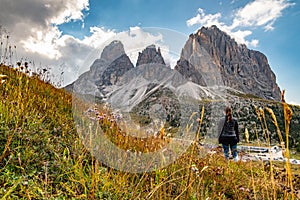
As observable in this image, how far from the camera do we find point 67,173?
288 cm

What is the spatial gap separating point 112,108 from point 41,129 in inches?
71.4

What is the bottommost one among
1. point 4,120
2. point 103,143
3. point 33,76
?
point 103,143

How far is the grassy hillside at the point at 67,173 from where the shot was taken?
2.44 meters

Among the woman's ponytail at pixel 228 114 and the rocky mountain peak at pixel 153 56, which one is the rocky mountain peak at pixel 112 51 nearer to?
the rocky mountain peak at pixel 153 56

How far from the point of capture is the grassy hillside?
2441mm

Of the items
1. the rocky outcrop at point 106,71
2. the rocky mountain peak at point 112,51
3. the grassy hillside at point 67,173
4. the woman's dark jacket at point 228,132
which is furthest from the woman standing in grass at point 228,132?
the rocky mountain peak at point 112,51

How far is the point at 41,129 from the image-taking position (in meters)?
3.64

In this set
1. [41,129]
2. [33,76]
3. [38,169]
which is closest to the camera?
[38,169]

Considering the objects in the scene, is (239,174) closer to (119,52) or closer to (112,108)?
(112,108)

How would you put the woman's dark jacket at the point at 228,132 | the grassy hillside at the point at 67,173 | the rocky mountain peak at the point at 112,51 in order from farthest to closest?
the woman's dark jacket at the point at 228,132 < the rocky mountain peak at the point at 112,51 < the grassy hillside at the point at 67,173

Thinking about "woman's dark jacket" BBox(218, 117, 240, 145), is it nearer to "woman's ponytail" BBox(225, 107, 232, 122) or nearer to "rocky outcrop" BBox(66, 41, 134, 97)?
"woman's ponytail" BBox(225, 107, 232, 122)

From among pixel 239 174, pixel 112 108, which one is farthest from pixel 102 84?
pixel 239 174

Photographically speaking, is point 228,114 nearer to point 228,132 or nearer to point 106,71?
point 228,132

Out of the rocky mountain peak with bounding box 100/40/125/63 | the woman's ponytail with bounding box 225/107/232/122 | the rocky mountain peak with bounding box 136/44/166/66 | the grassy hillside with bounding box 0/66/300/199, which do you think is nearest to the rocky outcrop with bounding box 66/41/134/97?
the rocky mountain peak with bounding box 100/40/125/63
